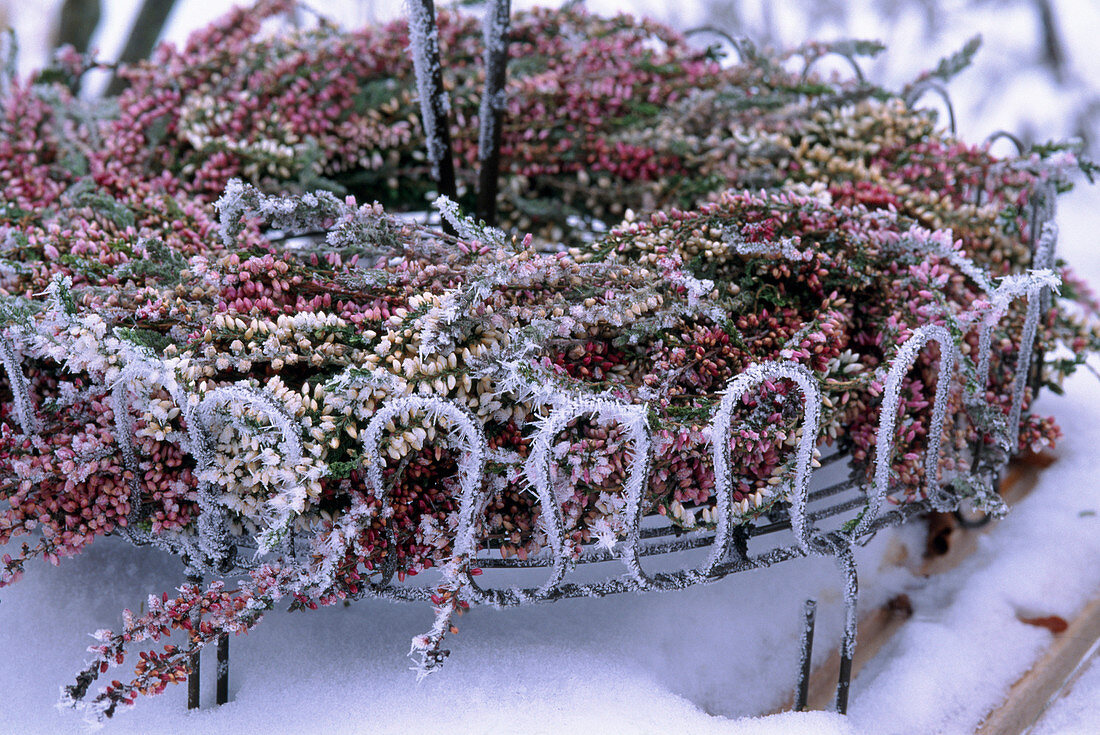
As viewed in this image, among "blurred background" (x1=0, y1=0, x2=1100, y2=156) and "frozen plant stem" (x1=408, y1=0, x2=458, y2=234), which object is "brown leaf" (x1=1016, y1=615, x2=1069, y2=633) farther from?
"blurred background" (x1=0, y1=0, x2=1100, y2=156)

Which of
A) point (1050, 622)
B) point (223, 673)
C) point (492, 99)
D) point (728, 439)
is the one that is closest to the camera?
point (728, 439)

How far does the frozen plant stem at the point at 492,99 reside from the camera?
153 centimetres

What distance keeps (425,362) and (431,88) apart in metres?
0.72

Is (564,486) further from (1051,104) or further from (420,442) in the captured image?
(1051,104)

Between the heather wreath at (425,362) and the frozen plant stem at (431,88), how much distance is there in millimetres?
291

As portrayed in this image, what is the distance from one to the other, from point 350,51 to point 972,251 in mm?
1596

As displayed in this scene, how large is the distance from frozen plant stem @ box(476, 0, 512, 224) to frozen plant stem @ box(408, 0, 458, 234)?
74 millimetres

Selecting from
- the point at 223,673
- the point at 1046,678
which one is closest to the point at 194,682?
the point at 223,673

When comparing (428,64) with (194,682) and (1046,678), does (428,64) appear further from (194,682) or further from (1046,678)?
(1046,678)

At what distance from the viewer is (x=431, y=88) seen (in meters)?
1.51

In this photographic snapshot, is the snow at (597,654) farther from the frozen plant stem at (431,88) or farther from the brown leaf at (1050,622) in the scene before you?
the frozen plant stem at (431,88)

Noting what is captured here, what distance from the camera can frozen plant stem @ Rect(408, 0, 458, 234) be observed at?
1.44 m

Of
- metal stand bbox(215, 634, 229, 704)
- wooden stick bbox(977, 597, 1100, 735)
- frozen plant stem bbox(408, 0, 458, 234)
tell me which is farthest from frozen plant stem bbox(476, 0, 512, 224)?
wooden stick bbox(977, 597, 1100, 735)

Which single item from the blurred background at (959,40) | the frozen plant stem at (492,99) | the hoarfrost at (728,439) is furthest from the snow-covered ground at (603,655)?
the blurred background at (959,40)
